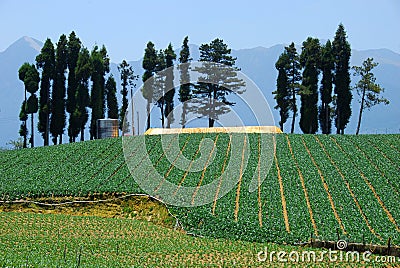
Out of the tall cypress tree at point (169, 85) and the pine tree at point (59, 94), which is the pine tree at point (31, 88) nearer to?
the pine tree at point (59, 94)

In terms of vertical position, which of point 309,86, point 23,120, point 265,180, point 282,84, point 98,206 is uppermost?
point 282,84

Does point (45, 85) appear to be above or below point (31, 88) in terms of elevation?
above

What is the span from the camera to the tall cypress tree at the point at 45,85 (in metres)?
39.1

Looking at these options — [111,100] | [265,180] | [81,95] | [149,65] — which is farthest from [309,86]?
[265,180]

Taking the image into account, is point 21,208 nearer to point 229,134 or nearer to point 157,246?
point 157,246

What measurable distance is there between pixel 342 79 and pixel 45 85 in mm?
22509

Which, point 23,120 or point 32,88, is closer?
point 32,88

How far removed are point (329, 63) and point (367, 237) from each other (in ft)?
78.2

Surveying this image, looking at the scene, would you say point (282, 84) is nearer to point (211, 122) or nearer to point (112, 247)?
point (211, 122)

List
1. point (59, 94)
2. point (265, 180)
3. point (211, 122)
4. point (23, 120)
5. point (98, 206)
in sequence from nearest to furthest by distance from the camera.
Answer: point (98, 206)
point (265, 180)
point (59, 94)
point (23, 120)
point (211, 122)

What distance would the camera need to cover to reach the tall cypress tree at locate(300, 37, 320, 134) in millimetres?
37969

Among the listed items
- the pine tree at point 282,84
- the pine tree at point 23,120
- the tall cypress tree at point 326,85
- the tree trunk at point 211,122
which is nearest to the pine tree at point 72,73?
the pine tree at point 23,120

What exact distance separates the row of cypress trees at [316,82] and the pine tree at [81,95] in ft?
48.4

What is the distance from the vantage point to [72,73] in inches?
1572
